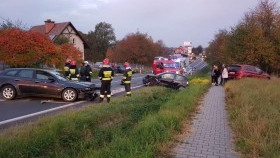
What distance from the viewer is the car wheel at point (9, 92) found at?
1570 centimetres

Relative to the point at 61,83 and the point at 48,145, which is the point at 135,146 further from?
the point at 61,83

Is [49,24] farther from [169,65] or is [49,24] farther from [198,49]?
[198,49]

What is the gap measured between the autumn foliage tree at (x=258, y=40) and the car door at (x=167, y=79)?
641 inches

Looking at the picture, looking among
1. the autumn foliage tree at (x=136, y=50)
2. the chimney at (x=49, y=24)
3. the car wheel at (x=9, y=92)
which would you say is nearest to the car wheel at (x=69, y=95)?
the car wheel at (x=9, y=92)

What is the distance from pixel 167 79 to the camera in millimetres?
24531

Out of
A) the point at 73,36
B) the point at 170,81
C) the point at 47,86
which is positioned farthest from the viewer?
the point at 73,36

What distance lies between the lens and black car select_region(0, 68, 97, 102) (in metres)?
15.6

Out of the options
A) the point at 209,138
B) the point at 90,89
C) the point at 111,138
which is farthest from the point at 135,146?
the point at 90,89

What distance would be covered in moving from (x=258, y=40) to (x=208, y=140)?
31905mm

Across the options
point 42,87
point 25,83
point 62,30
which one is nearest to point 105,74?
point 42,87

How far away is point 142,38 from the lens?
3292 inches

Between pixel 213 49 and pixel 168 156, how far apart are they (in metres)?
60.3

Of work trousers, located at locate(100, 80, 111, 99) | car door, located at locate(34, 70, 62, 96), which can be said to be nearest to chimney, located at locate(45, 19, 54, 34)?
car door, located at locate(34, 70, 62, 96)

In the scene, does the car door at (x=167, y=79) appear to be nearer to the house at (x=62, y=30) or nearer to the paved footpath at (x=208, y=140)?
the paved footpath at (x=208, y=140)
